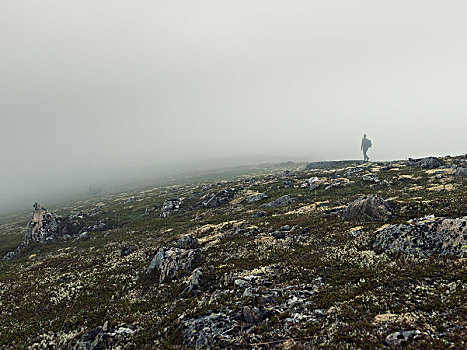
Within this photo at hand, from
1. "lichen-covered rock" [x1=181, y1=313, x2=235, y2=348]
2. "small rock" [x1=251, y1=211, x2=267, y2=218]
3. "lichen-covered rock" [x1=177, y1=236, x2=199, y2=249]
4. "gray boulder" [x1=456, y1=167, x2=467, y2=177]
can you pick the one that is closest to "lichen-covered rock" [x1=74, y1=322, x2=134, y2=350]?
"lichen-covered rock" [x1=181, y1=313, x2=235, y2=348]

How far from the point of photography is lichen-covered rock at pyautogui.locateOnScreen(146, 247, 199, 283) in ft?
77.0

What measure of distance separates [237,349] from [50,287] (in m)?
27.7

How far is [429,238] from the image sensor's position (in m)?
17.6

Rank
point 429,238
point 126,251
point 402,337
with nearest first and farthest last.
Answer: point 402,337
point 429,238
point 126,251

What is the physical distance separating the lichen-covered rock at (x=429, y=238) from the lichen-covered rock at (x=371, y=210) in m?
7.98

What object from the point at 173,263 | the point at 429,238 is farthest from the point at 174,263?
the point at 429,238

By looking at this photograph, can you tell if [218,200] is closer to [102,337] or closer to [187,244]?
[187,244]

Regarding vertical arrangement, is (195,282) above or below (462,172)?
below

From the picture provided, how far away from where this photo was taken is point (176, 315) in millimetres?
15531

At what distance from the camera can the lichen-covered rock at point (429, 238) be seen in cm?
1614

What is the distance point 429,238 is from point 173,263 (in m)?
25.2

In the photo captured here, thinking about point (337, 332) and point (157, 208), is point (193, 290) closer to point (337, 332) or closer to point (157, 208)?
point (337, 332)

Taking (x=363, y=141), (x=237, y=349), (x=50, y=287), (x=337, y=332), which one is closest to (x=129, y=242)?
(x=50, y=287)

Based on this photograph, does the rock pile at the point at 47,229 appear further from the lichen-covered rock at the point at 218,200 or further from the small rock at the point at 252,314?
the small rock at the point at 252,314
